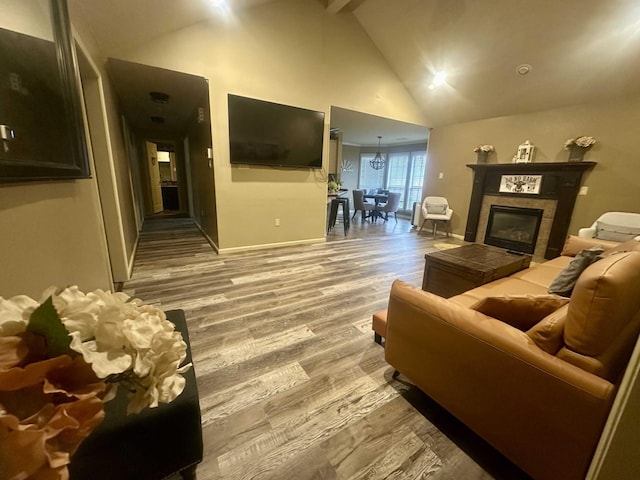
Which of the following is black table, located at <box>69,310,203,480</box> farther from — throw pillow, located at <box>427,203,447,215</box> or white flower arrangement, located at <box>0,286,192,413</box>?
throw pillow, located at <box>427,203,447,215</box>

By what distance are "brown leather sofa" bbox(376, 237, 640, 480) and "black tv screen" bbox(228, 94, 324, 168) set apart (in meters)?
3.20

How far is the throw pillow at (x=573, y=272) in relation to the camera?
154cm

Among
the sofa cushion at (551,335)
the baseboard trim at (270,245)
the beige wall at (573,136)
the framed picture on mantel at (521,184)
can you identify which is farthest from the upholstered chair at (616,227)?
the baseboard trim at (270,245)

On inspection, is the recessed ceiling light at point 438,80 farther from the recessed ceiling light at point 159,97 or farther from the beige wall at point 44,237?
the beige wall at point 44,237


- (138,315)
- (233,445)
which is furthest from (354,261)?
(138,315)

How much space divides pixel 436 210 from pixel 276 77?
4.16 meters

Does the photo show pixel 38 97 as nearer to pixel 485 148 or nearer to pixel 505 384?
pixel 505 384

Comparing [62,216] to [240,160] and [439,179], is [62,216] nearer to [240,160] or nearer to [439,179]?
[240,160]

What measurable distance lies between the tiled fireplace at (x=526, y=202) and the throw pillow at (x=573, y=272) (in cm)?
340

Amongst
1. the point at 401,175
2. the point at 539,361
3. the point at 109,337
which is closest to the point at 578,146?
the point at 539,361

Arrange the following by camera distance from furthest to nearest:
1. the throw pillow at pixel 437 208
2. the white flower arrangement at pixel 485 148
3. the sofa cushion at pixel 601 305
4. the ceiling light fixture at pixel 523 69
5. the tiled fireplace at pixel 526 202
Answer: the throw pillow at pixel 437 208 < the white flower arrangement at pixel 485 148 < the tiled fireplace at pixel 526 202 < the ceiling light fixture at pixel 523 69 < the sofa cushion at pixel 601 305

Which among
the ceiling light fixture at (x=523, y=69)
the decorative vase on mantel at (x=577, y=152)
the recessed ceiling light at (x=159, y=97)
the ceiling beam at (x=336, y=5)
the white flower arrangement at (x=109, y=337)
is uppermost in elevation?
the ceiling beam at (x=336, y=5)

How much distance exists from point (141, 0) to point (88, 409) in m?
3.24

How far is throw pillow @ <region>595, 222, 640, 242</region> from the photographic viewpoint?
323 centimetres
